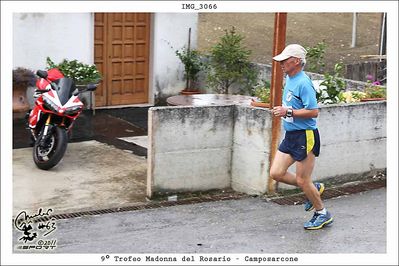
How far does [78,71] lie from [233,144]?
2.75 m

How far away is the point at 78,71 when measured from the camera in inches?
328

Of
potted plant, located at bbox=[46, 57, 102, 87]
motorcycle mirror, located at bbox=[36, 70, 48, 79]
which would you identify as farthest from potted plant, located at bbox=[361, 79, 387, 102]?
potted plant, located at bbox=[46, 57, 102, 87]

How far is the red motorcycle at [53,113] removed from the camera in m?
6.67

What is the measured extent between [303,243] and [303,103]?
39.1 inches

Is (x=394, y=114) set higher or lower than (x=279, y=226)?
higher

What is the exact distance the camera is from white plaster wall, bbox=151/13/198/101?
9.56m

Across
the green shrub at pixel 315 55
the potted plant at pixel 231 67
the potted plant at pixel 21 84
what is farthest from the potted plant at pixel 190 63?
the potted plant at pixel 21 84

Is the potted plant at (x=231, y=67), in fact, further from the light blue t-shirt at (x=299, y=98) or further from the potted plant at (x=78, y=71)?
the light blue t-shirt at (x=299, y=98)

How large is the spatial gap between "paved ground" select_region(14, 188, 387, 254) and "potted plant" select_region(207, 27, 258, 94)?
11.5ft

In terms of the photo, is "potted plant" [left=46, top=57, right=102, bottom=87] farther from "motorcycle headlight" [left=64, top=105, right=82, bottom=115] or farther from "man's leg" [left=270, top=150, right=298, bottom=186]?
"man's leg" [left=270, top=150, right=298, bottom=186]

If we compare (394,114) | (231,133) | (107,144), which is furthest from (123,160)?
(394,114)

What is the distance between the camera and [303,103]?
5.08 meters

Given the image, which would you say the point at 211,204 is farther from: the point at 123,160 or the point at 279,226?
the point at 123,160

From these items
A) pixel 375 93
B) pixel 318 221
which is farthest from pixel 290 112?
pixel 375 93
